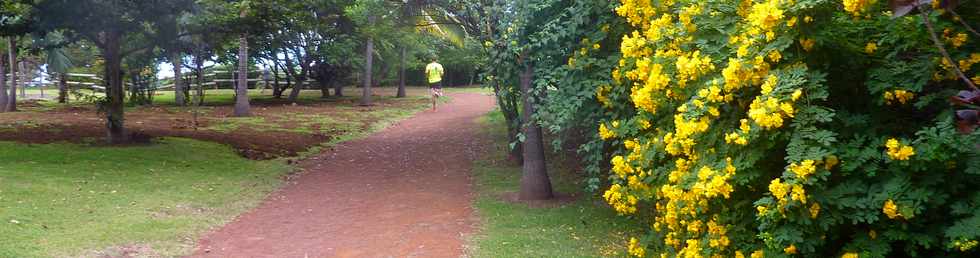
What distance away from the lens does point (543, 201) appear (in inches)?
379

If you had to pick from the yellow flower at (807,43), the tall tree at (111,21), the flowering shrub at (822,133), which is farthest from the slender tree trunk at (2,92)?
the yellow flower at (807,43)

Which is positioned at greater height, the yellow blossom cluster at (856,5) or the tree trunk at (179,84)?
the yellow blossom cluster at (856,5)

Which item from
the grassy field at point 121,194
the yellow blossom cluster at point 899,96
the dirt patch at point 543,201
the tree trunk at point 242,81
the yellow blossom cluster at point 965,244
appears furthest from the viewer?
the tree trunk at point 242,81

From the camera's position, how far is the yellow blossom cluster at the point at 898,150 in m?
3.68

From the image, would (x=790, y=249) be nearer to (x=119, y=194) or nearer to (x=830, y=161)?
(x=830, y=161)

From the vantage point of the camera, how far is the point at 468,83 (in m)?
44.1

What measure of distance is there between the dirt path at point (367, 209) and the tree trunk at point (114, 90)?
3.03 metres

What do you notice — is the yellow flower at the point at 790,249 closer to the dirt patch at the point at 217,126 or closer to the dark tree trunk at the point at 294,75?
the dirt patch at the point at 217,126

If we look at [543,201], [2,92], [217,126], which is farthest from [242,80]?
[543,201]

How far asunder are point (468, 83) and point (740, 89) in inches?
1569

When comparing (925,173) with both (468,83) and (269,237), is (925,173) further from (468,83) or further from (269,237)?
(468,83)

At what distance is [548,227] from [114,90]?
826cm

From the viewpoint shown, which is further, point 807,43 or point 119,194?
point 119,194

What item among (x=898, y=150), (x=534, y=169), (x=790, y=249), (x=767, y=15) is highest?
(x=767, y=15)
